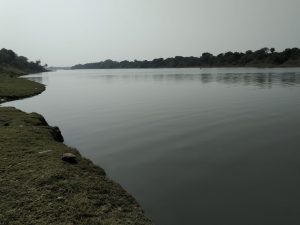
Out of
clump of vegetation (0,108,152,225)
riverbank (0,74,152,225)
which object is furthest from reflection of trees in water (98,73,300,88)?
clump of vegetation (0,108,152,225)

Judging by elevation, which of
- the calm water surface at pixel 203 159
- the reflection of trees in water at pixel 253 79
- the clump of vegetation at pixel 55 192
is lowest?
the reflection of trees in water at pixel 253 79

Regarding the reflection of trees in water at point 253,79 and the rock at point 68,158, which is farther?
the reflection of trees in water at point 253,79

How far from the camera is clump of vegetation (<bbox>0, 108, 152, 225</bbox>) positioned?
33.0ft

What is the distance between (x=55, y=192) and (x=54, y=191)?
0.33 ft

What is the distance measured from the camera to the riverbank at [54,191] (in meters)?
10.1

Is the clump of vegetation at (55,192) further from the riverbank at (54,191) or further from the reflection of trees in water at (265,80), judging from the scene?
the reflection of trees in water at (265,80)

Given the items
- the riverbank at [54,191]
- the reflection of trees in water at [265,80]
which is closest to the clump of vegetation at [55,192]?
the riverbank at [54,191]

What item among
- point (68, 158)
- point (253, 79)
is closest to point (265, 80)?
point (253, 79)

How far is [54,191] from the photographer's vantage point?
1177cm

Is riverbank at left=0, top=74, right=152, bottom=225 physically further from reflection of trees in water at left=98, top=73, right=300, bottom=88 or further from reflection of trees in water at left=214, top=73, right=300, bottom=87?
reflection of trees in water at left=214, top=73, right=300, bottom=87

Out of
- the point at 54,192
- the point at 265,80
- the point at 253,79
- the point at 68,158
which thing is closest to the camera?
the point at 54,192

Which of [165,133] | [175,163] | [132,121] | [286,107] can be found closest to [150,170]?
[175,163]

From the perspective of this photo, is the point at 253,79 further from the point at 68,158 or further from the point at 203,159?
the point at 68,158

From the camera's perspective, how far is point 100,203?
11.3 meters
